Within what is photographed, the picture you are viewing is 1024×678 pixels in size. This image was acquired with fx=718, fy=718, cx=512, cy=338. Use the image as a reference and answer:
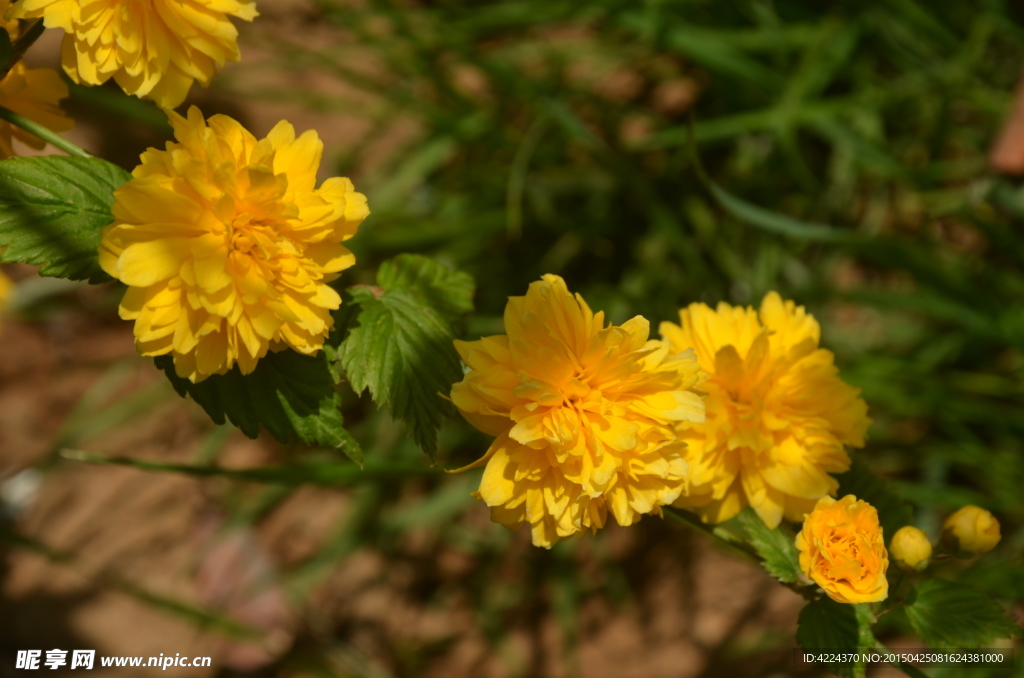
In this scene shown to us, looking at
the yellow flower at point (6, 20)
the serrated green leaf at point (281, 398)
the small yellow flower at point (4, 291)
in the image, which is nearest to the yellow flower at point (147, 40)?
the yellow flower at point (6, 20)

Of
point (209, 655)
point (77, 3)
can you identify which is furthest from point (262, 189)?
point (209, 655)

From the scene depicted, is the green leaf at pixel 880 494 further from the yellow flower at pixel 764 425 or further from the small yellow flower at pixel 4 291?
the small yellow flower at pixel 4 291

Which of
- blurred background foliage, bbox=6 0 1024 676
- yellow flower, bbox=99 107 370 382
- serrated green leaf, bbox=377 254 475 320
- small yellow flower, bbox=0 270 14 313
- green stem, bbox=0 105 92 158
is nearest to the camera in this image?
yellow flower, bbox=99 107 370 382

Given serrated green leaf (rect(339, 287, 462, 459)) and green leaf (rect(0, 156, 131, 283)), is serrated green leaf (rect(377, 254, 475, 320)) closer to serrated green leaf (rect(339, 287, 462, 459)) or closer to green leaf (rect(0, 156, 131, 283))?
serrated green leaf (rect(339, 287, 462, 459))

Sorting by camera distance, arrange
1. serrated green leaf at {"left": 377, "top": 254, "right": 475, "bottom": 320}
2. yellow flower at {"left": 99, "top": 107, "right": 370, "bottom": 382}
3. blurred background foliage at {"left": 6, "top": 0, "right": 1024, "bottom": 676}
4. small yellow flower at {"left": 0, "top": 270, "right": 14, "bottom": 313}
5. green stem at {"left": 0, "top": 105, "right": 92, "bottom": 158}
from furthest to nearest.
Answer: small yellow flower at {"left": 0, "top": 270, "right": 14, "bottom": 313}, blurred background foliage at {"left": 6, "top": 0, "right": 1024, "bottom": 676}, serrated green leaf at {"left": 377, "top": 254, "right": 475, "bottom": 320}, green stem at {"left": 0, "top": 105, "right": 92, "bottom": 158}, yellow flower at {"left": 99, "top": 107, "right": 370, "bottom": 382}

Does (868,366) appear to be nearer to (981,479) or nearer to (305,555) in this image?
(981,479)

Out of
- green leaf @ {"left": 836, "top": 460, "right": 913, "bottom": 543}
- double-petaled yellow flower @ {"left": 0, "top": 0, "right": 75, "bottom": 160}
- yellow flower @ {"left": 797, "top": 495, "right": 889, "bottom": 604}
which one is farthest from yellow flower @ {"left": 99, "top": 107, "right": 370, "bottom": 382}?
green leaf @ {"left": 836, "top": 460, "right": 913, "bottom": 543}
